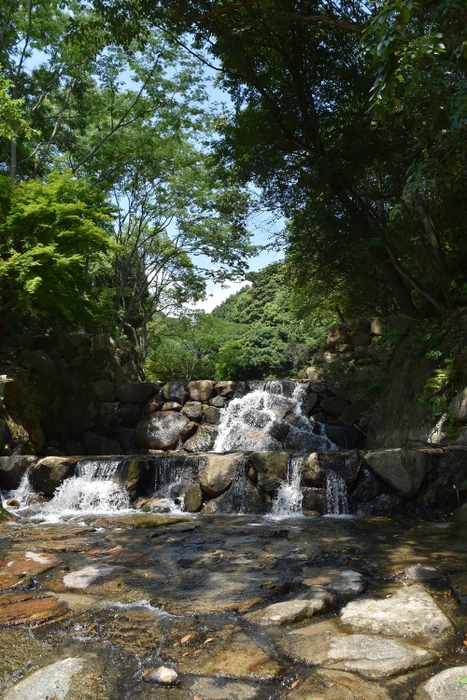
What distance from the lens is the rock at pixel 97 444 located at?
46.8 feet

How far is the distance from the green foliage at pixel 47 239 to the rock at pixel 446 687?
9363mm

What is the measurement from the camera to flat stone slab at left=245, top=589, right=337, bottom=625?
130 inches

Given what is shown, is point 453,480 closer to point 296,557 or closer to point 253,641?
point 296,557

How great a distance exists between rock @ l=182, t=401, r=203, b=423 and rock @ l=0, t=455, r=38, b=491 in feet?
17.9

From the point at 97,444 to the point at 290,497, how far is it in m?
7.87

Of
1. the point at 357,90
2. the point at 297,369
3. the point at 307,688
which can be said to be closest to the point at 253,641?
the point at 307,688

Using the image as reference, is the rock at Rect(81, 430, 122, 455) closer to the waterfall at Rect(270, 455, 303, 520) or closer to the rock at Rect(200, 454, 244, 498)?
the rock at Rect(200, 454, 244, 498)

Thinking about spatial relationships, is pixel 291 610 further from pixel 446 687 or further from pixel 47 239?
pixel 47 239

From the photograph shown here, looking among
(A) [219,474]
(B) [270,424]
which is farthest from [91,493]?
(B) [270,424]

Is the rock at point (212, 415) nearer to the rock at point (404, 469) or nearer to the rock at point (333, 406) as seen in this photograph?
the rock at point (333, 406)

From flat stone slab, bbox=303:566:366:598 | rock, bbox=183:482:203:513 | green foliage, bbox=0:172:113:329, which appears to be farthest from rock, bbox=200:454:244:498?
green foliage, bbox=0:172:113:329

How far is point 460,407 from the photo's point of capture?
8.26 m

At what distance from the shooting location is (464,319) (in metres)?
9.38

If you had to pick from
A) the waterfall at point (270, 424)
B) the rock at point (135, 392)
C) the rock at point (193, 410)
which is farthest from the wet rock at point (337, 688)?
the rock at point (135, 392)
